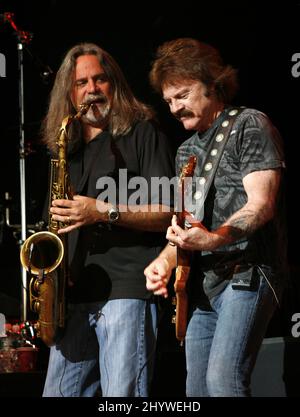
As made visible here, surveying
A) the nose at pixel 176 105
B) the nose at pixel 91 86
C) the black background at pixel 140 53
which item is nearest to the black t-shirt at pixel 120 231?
the nose at pixel 176 105

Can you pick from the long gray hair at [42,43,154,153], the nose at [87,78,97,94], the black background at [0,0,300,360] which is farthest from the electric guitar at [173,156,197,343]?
the black background at [0,0,300,360]

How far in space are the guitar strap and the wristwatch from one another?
0.28 metres

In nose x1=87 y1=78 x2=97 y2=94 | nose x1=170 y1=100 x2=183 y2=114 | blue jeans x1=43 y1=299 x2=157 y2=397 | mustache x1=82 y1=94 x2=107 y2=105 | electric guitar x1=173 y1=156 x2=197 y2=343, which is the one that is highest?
nose x1=87 y1=78 x2=97 y2=94

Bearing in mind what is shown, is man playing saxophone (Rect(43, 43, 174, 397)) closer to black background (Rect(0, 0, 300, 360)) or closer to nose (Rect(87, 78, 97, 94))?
nose (Rect(87, 78, 97, 94))

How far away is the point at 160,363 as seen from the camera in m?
3.61

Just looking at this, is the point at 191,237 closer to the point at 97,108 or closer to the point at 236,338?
the point at 236,338

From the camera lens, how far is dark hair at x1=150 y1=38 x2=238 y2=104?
271cm

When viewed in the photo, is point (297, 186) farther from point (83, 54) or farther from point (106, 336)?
point (106, 336)

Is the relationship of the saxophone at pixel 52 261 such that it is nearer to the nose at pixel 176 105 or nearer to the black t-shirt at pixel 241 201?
the nose at pixel 176 105

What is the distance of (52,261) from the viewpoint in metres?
2.88

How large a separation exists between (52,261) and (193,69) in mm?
917
